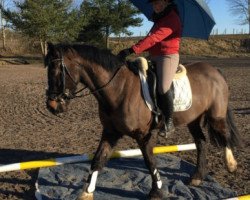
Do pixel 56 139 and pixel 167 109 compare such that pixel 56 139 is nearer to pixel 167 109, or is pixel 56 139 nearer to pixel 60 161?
pixel 60 161

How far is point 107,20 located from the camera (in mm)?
37812

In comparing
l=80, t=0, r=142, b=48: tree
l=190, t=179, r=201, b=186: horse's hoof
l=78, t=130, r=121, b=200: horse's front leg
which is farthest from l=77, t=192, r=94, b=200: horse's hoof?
l=80, t=0, r=142, b=48: tree

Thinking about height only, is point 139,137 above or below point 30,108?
above

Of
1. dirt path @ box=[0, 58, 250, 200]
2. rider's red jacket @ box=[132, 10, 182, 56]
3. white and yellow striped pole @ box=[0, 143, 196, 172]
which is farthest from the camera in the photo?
dirt path @ box=[0, 58, 250, 200]

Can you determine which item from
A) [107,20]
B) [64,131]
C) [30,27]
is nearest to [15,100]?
[64,131]

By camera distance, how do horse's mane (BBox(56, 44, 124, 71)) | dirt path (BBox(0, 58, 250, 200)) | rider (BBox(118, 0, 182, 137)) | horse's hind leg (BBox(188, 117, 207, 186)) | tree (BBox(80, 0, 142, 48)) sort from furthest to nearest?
tree (BBox(80, 0, 142, 48))
dirt path (BBox(0, 58, 250, 200))
horse's hind leg (BBox(188, 117, 207, 186))
rider (BBox(118, 0, 182, 137))
horse's mane (BBox(56, 44, 124, 71))

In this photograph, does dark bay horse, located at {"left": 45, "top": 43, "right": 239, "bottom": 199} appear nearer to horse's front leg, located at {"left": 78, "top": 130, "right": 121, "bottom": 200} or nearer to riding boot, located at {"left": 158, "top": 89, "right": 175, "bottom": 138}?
horse's front leg, located at {"left": 78, "top": 130, "right": 121, "bottom": 200}

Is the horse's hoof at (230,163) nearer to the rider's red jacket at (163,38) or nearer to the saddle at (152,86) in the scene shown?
the saddle at (152,86)

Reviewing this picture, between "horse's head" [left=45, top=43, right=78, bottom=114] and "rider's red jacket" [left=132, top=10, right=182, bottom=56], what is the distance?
31.1 inches

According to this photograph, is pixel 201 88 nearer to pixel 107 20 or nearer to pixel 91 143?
pixel 91 143

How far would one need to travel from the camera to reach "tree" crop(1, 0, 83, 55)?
34188 mm

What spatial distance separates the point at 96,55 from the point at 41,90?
11.6m

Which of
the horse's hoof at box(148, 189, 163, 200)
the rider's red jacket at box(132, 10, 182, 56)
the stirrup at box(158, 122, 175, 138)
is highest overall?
the rider's red jacket at box(132, 10, 182, 56)

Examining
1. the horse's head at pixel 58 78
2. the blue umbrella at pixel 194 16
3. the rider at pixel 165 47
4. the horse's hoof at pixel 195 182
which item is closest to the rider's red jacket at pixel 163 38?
the rider at pixel 165 47
